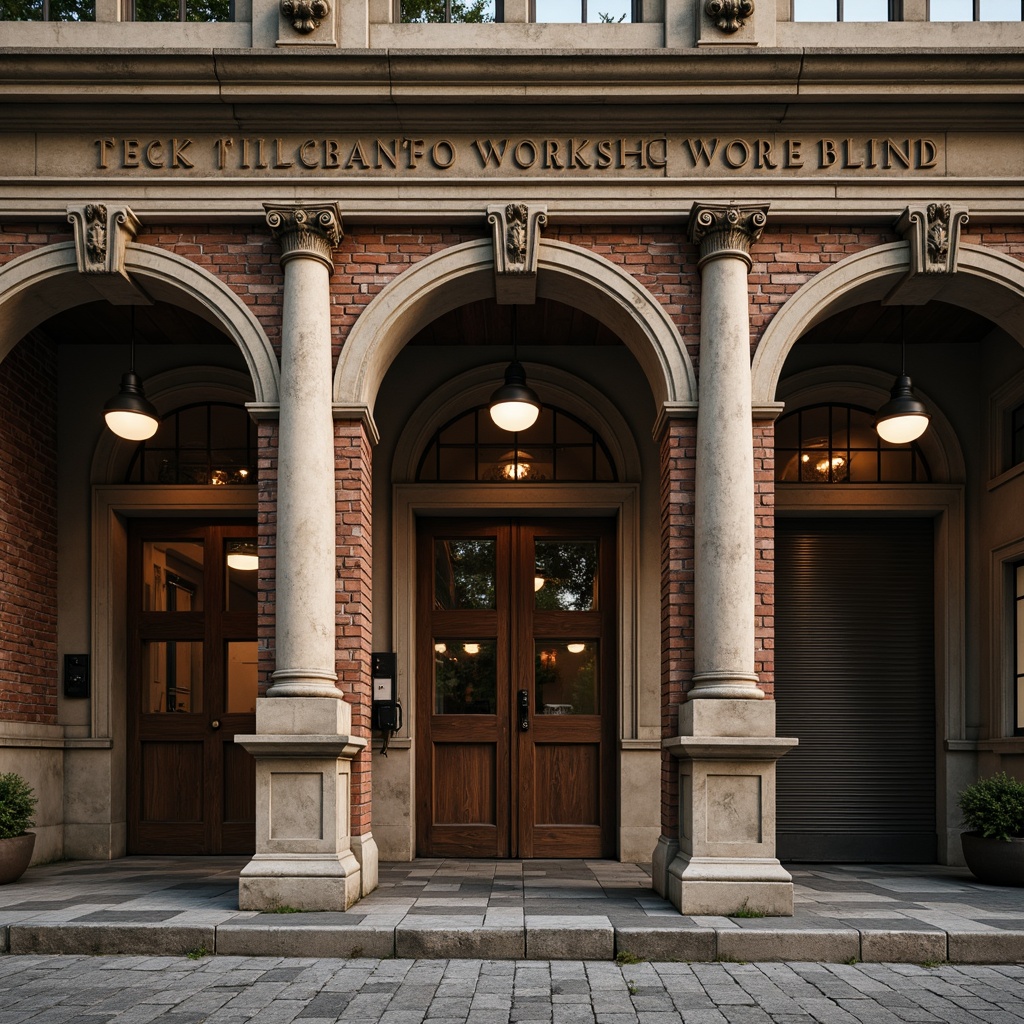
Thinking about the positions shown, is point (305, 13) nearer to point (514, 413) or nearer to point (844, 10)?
point (514, 413)

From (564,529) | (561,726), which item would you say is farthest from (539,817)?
(564,529)

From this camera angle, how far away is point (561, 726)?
10719mm

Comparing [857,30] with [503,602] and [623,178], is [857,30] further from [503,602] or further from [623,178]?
[503,602]

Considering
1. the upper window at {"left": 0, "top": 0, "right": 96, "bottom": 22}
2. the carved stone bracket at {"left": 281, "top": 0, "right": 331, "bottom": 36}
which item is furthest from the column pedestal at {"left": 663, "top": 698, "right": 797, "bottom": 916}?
the upper window at {"left": 0, "top": 0, "right": 96, "bottom": 22}

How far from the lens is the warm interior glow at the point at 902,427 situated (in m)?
8.89

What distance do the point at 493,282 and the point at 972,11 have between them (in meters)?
4.37

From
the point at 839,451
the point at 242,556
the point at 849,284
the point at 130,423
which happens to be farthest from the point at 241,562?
the point at 849,284

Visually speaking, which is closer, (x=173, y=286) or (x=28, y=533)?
(x=173, y=286)

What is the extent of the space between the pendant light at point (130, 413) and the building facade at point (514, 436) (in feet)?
0.21

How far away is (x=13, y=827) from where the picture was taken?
8422mm

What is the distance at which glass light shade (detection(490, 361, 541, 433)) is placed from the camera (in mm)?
8750

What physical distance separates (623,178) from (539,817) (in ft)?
19.6

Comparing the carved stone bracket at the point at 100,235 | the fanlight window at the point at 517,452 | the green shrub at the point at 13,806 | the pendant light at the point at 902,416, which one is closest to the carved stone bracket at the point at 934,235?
the pendant light at the point at 902,416

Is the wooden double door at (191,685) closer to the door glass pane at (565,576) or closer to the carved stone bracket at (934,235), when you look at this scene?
the door glass pane at (565,576)
